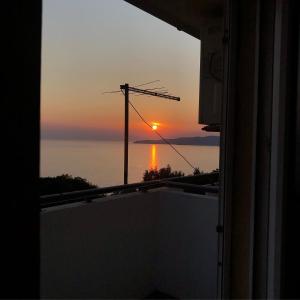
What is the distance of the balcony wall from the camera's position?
2059 mm

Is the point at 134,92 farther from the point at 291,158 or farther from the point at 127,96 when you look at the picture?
the point at 291,158

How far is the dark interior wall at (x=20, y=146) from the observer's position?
515 mm

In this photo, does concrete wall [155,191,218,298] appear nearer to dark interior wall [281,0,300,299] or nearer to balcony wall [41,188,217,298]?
balcony wall [41,188,217,298]

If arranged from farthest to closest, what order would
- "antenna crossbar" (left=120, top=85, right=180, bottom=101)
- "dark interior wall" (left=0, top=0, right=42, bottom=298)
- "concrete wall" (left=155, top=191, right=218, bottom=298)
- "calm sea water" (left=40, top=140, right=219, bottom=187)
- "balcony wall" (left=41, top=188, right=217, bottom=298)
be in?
"antenna crossbar" (left=120, top=85, right=180, bottom=101) → "calm sea water" (left=40, top=140, right=219, bottom=187) → "concrete wall" (left=155, top=191, right=218, bottom=298) → "balcony wall" (left=41, top=188, right=217, bottom=298) → "dark interior wall" (left=0, top=0, right=42, bottom=298)

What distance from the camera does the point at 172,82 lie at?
448 cm

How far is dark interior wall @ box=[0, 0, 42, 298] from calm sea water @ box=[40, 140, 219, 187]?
1790 mm

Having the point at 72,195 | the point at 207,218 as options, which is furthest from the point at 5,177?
the point at 207,218

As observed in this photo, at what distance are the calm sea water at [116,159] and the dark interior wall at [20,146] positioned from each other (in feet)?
5.87

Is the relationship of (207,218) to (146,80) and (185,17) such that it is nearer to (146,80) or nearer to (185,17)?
(185,17)

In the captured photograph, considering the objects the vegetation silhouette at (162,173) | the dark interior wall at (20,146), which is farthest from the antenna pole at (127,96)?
the dark interior wall at (20,146)

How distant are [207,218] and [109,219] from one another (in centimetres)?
79

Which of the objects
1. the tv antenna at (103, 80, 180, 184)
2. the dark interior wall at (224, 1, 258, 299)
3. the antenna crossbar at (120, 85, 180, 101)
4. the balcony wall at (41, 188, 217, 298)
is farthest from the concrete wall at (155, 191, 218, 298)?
the antenna crossbar at (120, 85, 180, 101)

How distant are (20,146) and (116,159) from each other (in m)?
4.20

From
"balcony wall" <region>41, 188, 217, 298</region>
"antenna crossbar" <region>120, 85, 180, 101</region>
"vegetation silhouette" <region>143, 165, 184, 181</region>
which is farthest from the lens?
"antenna crossbar" <region>120, 85, 180, 101</region>
